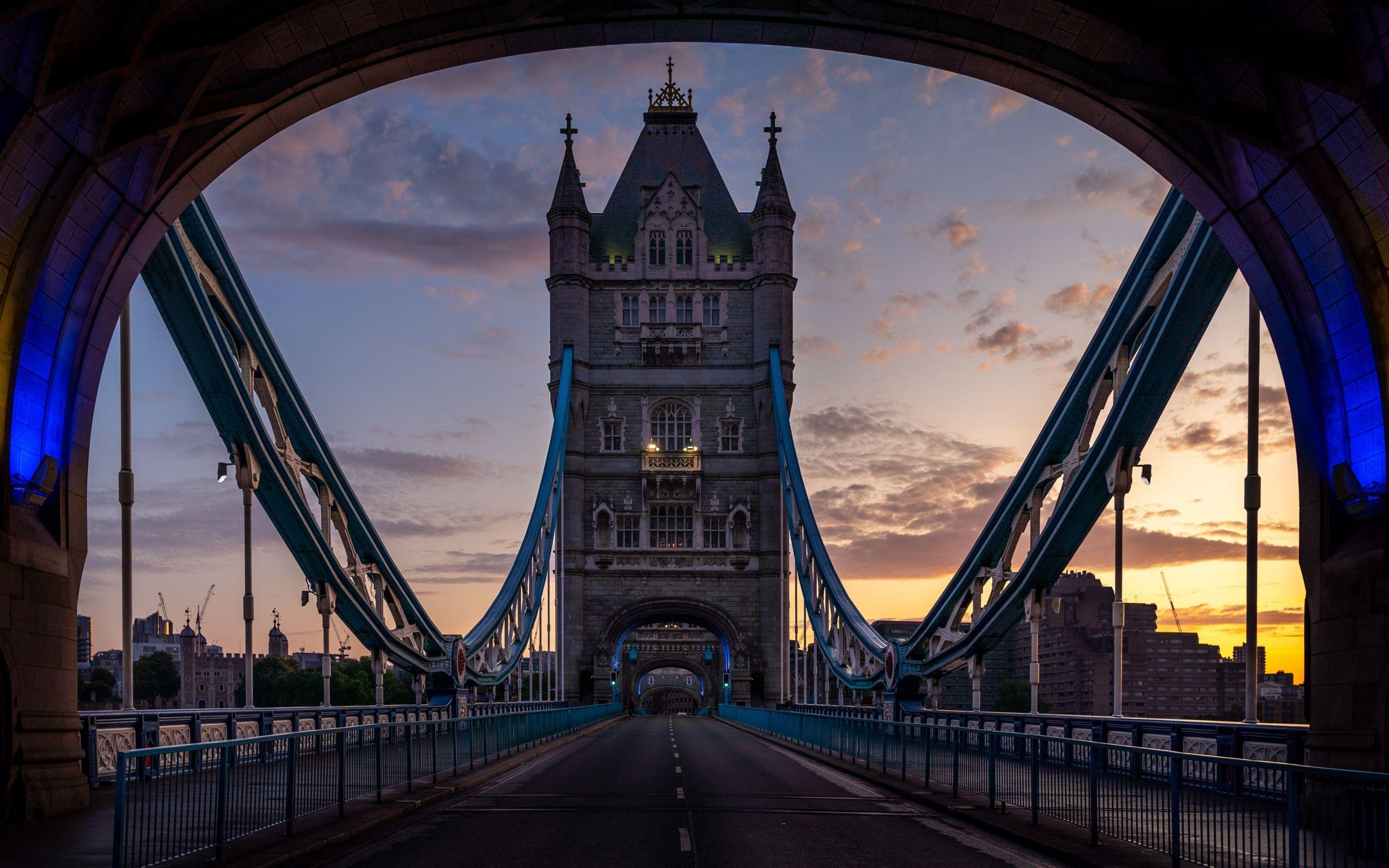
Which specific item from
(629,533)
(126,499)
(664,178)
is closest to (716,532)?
(629,533)

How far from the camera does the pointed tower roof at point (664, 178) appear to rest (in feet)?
247

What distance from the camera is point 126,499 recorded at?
20406 millimetres

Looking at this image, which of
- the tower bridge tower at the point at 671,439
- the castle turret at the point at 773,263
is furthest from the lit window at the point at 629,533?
the castle turret at the point at 773,263

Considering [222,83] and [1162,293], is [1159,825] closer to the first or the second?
[222,83]

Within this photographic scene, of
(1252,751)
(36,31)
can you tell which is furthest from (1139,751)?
(36,31)

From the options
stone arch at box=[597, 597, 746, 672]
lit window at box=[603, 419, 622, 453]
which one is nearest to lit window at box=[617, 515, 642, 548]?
stone arch at box=[597, 597, 746, 672]

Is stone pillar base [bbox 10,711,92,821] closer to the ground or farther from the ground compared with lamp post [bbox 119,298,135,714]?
closer to the ground

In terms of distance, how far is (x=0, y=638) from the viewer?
A: 1367cm

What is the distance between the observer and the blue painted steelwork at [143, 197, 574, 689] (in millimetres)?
25422

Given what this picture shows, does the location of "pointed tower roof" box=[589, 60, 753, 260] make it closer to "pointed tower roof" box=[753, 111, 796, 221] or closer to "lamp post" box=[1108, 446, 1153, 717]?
"pointed tower roof" box=[753, 111, 796, 221]

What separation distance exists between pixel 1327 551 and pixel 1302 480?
1.09 m

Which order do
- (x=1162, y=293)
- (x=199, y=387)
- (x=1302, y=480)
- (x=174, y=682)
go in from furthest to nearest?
(x=174, y=682) < (x=199, y=387) < (x=1162, y=293) < (x=1302, y=480)

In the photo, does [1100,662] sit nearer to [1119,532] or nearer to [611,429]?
[611,429]

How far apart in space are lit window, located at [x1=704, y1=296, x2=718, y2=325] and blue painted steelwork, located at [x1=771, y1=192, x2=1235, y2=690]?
104 ft
